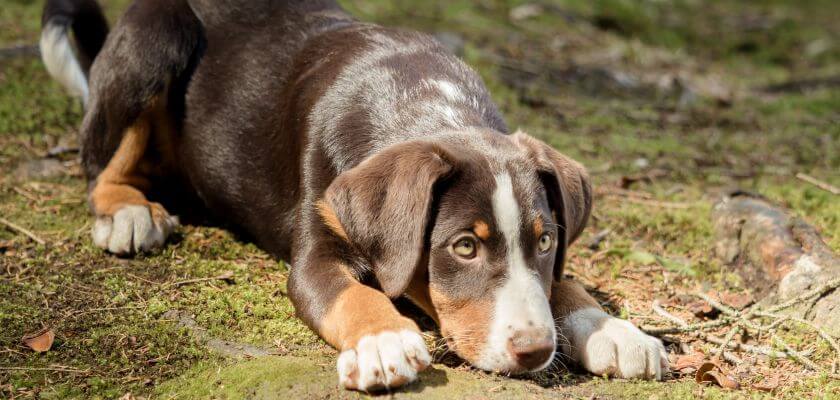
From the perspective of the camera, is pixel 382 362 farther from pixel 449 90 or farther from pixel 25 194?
pixel 25 194

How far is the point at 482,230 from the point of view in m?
3.67

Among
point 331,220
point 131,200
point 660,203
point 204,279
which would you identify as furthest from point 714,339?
point 131,200

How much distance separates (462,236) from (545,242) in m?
0.39

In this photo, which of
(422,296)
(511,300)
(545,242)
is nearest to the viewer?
(511,300)

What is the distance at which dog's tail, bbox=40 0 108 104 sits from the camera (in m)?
6.04

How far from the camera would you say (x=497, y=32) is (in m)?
11.1

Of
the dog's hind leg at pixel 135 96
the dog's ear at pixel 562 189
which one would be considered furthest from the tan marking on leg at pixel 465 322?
the dog's hind leg at pixel 135 96

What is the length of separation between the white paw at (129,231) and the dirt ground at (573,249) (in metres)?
0.08

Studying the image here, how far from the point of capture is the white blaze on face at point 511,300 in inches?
137

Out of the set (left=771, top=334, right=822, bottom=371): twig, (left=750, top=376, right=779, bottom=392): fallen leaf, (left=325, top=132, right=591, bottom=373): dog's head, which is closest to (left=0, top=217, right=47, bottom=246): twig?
(left=325, top=132, right=591, bottom=373): dog's head

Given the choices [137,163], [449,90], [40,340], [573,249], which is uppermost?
[449,90]

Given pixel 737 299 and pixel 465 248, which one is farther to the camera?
pixel 737 299

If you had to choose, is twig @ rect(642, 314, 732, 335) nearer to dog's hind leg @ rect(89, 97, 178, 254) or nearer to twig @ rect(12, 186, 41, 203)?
dog's hind leg @ rect(89, 97, 178, 254)

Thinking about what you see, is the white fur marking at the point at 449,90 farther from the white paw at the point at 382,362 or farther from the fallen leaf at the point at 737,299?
the fallen leaf at the point at 737,299
